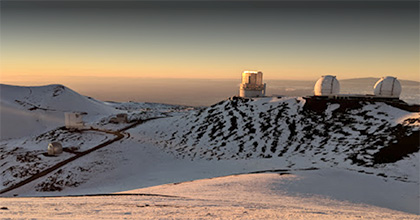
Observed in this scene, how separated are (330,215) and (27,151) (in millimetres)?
46819

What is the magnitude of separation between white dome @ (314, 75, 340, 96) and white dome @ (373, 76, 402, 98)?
6.70 meters

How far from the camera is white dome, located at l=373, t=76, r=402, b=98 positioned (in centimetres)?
4262

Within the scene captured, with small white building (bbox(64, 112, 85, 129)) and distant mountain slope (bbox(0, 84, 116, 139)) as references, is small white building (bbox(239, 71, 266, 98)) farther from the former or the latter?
distant mountain slope (bbox(0, 84, 116, 139))

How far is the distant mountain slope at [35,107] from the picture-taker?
213 feet

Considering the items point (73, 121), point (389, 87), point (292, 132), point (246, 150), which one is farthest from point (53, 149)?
point (389, 87)

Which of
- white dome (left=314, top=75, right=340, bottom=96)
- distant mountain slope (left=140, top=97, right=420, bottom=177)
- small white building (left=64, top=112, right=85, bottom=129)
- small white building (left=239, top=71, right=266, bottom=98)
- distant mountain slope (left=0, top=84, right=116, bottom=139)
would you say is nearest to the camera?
distant mountain slope (left=140, top=97, right=420, bottom=177)

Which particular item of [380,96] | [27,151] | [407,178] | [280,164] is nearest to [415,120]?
[380,96]

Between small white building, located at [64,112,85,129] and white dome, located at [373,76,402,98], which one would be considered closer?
white dome, located at [373,76,402,98]

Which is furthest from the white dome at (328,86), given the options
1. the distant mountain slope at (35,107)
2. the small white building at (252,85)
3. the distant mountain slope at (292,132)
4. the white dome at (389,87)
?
the distant mountain slope at (35,107)

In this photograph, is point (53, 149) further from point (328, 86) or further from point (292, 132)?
point (328, 86)

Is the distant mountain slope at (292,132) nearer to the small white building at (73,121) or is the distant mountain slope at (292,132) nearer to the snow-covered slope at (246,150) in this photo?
the snow-covered slope at (246,150)

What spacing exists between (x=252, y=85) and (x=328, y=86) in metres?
16.1

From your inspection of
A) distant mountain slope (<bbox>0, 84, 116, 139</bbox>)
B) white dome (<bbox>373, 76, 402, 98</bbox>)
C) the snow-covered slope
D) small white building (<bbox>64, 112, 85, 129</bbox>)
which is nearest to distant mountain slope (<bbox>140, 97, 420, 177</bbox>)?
the snow-covered slope

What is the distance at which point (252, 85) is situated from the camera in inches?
Result: 2191
